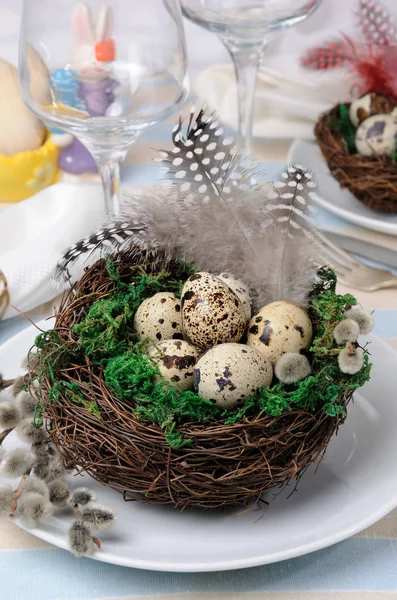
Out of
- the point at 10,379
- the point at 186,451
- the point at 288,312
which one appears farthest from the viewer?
the point at 10,379

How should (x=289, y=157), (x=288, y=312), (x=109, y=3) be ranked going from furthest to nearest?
1. (x=289, y=157)
2. (x=109, y=3)
3. (x=288, y=312)

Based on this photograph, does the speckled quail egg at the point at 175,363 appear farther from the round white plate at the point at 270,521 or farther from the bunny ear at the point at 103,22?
the bunny ear at the point at 103,22

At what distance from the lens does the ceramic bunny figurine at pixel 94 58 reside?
1.10 meters

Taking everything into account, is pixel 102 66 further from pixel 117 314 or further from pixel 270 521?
pixel 270 521

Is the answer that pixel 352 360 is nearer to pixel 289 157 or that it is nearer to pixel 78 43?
pixel 78 43

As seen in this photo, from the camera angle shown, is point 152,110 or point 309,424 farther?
point 152,110

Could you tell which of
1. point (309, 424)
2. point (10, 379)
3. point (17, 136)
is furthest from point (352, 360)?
point (17, 136)

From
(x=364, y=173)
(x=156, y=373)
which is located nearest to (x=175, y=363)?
(x=156, y=373)

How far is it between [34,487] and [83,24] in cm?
62

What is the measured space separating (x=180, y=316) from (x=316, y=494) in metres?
0.24

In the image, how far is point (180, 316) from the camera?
35.2 inches

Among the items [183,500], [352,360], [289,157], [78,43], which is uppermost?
[78,43]

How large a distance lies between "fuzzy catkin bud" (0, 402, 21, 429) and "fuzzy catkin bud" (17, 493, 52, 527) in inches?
5.5

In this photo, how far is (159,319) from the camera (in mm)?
886
